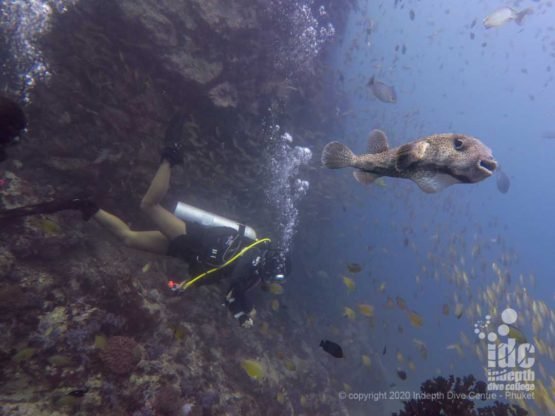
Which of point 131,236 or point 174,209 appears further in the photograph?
point 174,209

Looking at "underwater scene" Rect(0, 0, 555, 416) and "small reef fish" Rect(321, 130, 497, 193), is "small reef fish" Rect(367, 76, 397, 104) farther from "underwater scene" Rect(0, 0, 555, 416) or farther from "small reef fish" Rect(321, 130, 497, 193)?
"small reef fish" Rect(321, 130, 497, 193)

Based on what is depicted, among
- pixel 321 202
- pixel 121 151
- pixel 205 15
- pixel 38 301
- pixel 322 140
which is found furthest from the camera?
pixel 321 202

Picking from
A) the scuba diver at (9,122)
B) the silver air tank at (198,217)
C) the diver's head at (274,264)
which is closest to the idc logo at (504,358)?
the diver's head at (274,264)

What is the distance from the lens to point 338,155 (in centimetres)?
310

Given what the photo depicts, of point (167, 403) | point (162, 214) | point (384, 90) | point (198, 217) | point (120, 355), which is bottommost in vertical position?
point (167, 403)

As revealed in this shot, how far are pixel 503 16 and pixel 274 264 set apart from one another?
11.5 m

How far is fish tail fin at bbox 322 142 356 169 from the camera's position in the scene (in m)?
3.09

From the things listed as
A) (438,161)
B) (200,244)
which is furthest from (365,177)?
(200,244)

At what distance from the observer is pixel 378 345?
26859mm

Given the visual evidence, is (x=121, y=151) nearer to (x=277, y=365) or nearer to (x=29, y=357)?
(x=29, y=357)

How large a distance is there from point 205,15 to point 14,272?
750 cm

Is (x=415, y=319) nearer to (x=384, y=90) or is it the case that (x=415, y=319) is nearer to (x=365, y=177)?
(x=384, y=90)

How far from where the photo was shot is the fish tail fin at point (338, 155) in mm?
3092

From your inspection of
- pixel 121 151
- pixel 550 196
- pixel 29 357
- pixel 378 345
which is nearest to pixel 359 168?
pixel 29 357
